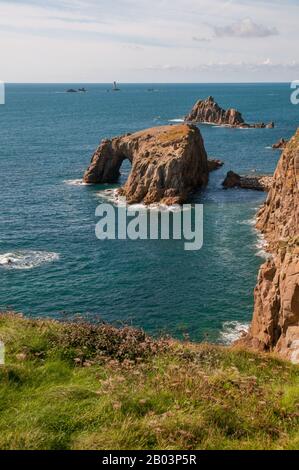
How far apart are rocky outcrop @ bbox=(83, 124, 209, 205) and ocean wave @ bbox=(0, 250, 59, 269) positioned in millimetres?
26866

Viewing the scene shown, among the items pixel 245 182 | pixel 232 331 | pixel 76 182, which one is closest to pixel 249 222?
pixel 245 182

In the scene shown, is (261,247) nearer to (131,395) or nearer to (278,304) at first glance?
(278,304)

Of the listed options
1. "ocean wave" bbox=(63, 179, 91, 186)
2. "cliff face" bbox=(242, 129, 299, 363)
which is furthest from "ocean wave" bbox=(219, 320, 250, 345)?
"ocean wave" bbox=(63, 179, 91, 186)

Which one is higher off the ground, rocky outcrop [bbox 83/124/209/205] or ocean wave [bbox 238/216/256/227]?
rocky outcrop [bbox 83/124/209/205]

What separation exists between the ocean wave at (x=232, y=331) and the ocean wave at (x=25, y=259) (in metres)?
24.2

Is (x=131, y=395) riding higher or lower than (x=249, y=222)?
higher

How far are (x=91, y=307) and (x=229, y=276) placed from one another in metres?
15.8

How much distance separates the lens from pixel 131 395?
11.2 metres

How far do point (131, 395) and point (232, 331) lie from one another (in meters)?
32.1

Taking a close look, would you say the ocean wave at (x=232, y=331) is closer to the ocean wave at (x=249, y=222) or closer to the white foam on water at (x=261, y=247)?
the white foam on water at (x=261, y=247)

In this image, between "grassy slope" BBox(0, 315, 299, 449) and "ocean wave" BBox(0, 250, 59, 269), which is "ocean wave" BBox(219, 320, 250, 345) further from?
"grassy slope" BBox(0, 315, 299, 449)

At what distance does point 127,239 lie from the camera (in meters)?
67.2

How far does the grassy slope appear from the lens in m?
9.95
